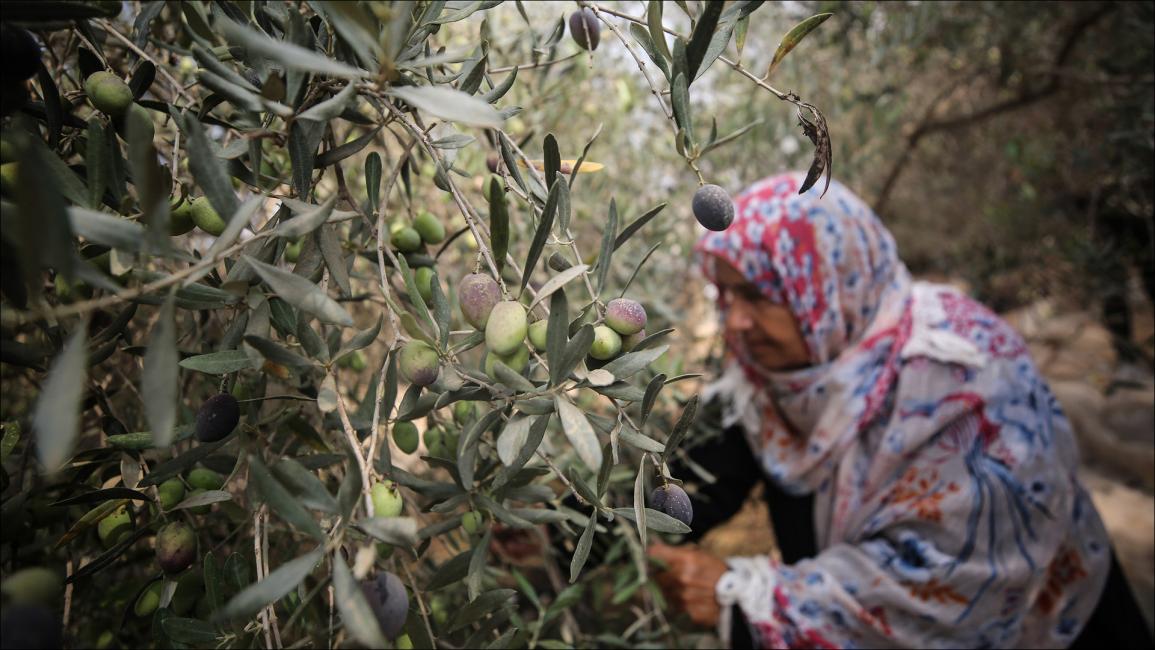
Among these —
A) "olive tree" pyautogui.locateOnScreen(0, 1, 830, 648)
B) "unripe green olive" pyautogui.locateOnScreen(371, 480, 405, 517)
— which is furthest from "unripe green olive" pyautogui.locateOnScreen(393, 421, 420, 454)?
"unripe green olive" pyautogui.locateOnScreen(371, 480, 405, 517)

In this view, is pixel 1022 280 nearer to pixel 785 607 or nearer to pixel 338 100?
pixel 785 607

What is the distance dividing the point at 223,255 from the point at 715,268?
165 centimetres

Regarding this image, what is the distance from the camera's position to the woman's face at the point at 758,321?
1.89 m

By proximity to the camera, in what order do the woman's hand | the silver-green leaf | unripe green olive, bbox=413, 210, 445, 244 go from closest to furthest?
the silver-green leaf
unripe green olive, bbox=413, 210, 445, 244
the woman's hand

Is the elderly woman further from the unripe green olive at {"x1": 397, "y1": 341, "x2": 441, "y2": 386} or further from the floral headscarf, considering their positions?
the unripe green olive at {"x1": 397, "y1": 341, "x2": 441, "y2": 386}

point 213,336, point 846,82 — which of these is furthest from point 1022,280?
point 213,336

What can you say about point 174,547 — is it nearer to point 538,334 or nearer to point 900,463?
point 538,334

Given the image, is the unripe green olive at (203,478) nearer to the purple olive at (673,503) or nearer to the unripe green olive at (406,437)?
the unripe green olive at (406,437)

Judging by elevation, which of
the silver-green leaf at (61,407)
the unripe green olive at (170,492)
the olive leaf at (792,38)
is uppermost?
the olive leaf at (792,38)

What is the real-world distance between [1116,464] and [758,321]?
1523mm

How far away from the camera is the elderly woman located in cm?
160

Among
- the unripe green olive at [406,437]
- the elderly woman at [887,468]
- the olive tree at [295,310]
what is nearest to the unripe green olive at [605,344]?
the olive tree at [295,310]

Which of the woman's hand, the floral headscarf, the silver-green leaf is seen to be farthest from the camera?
the woman's hand

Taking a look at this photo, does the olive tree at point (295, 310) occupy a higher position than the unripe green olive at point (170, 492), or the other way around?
the olive tree at point (295, 310)
